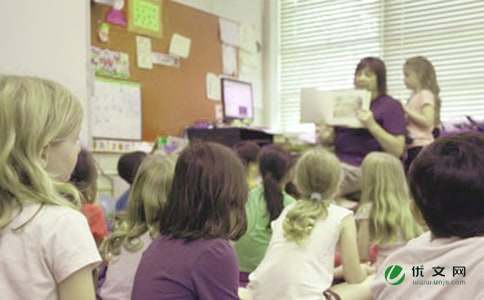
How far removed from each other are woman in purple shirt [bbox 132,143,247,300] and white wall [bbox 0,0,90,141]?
116 cm

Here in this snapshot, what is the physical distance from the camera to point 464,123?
11.6ft

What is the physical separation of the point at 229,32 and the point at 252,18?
34 centimetres

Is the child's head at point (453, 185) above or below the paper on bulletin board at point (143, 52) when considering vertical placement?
below

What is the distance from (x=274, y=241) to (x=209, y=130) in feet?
5.75

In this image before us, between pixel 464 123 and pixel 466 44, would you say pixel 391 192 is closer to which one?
pixel 464 123

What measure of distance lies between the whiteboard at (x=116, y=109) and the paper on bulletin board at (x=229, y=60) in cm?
92

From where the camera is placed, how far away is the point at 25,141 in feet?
3.13

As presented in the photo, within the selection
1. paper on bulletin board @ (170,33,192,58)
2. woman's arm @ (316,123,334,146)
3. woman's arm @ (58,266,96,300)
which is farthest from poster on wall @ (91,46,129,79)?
woman's arm @ (58,266,96,300)

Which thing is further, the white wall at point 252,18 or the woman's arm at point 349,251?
the white wall at point 252,18

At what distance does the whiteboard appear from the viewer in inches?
131

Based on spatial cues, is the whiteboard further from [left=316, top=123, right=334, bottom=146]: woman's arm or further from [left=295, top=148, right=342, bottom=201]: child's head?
[left=295, top=148, right=342, bottom=201]: child's head

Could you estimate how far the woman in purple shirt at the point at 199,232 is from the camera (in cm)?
120

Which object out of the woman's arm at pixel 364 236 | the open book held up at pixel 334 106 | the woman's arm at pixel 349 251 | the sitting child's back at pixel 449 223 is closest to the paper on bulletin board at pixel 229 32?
the open book held up at pixel 334 106

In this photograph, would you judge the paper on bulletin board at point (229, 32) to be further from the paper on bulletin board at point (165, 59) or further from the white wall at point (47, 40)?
the white wall at point (47, 40)
